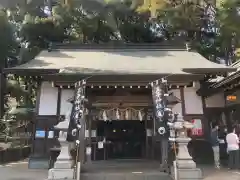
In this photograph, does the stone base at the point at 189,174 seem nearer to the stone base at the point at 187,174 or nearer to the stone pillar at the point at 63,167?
the stone base at the point at 187,174

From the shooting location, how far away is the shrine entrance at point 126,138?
15227mm

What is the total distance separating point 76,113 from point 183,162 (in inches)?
148

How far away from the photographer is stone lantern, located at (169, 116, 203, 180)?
31.0 feet

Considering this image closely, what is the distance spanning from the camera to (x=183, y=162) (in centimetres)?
969

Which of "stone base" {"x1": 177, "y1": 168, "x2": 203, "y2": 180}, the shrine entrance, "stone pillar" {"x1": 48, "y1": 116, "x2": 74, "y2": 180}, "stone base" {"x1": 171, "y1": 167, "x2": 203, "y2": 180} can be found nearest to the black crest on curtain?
"stone pillar" {"x1": 48, "y1": 116, "x2": 74, "y2": 180}

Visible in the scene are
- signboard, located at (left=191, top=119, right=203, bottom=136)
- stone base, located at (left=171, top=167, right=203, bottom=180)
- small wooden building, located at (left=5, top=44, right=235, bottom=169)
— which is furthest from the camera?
signboard, located at (left=191, top=119, right=203, bottom=136)

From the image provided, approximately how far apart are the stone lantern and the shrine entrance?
5183 mm

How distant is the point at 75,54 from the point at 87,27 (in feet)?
19.0

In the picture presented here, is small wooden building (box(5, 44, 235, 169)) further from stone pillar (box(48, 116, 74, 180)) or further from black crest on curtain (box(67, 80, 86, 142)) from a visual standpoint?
stone pillar (box(48, 116, 74, 180))

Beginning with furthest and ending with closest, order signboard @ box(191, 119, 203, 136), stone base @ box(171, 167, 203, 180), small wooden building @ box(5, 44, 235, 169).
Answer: signboard @ box(191, 119, 203, 136)
small wooden building @ box(5, 44, 235, 169)
stone base @ box(171, 167, 203, 180)

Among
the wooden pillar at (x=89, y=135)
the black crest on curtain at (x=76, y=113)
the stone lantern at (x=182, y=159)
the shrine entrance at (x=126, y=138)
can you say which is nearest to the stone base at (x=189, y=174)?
the stone lantern at (x=182, y=159)

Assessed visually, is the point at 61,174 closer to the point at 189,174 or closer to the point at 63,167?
the point at 63,167

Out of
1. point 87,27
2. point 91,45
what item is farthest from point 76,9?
point 91,45

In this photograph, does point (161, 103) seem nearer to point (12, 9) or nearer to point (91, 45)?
point (91, 45)
